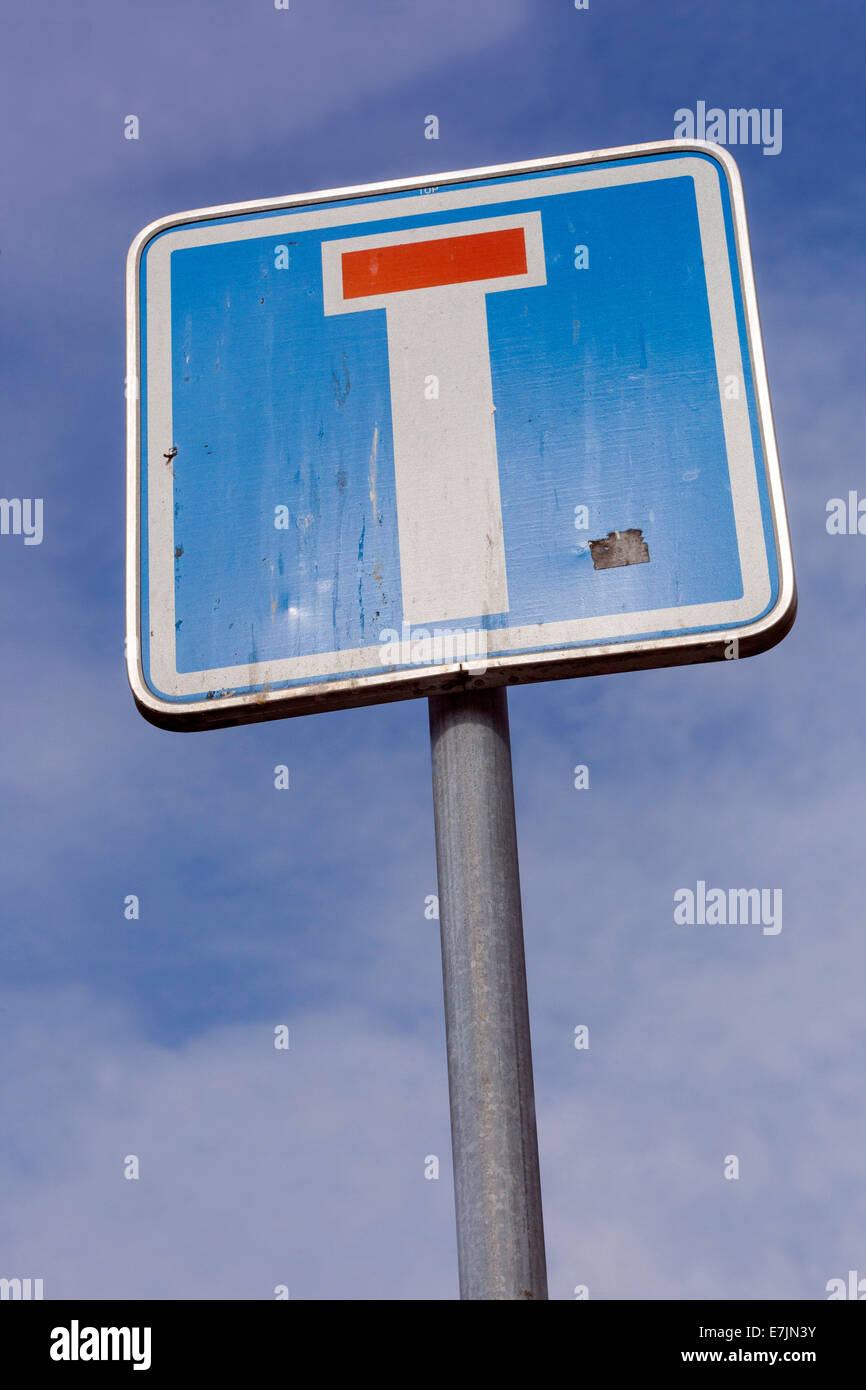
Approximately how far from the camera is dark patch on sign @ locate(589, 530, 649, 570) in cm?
286

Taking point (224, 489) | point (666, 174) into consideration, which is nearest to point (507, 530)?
point (224, 489)

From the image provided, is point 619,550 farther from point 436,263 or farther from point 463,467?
point 436,263

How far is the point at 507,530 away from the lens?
2930 mm

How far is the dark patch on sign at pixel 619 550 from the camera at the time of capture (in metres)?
2.86

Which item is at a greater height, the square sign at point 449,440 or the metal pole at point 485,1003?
the square sign at point 449,440

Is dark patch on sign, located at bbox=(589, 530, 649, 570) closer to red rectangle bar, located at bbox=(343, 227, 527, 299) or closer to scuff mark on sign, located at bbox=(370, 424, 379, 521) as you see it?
scuff mark on sign, located at bbox=(370, 424, 379, 521)

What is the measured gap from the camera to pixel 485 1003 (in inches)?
98.3

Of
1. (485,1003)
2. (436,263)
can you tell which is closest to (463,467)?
(436,263)

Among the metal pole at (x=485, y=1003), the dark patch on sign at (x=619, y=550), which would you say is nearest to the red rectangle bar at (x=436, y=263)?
the dark patch on sign at (x=619, y=550)

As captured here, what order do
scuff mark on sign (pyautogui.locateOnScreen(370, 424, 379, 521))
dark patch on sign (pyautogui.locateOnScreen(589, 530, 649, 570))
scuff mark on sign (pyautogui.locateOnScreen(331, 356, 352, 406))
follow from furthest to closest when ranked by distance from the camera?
scuff mark on sign (pyautogui.locateOnScreen(331, 356, 352, 406))
scuff mark on sign (pyautogui.locateOnScreen(370, 424, 379, 521))
dark patch on sign (pyautogui.locateOnScreen(589, 530, 649, 570))
